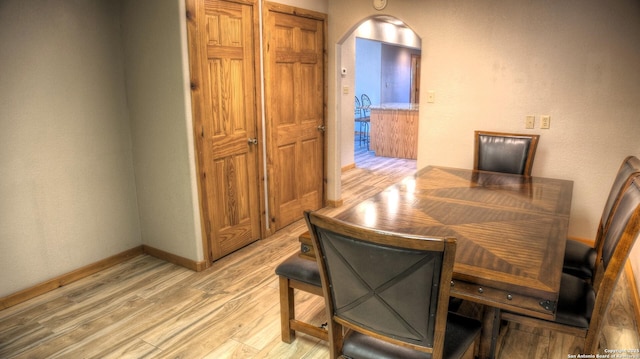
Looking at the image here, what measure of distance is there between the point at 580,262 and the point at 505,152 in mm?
1112

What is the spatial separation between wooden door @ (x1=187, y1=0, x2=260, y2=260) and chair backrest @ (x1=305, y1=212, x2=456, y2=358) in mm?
1929

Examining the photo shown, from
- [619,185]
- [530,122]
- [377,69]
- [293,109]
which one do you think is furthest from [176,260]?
[377,69]

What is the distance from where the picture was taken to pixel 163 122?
3.07 metres

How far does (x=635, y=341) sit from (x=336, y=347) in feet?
5.96

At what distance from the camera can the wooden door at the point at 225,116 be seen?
2991 millimetres

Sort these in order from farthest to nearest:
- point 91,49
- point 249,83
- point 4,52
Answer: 1. point 249,83
2. point 91,49
3. point 4,52

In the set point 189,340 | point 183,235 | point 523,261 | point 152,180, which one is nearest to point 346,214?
point 523,261

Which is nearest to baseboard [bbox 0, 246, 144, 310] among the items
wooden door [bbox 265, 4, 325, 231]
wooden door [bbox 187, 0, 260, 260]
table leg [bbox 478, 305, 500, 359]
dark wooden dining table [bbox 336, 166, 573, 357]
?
wooden door [bbox 187, 0, 260, 260]

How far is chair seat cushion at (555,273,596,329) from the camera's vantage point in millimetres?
1688

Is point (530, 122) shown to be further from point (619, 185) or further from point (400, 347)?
point (400, 347)

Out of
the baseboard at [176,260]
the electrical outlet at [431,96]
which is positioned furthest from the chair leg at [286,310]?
the electrical outlet at [431,96]

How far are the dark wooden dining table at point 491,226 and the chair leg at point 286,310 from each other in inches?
19.9

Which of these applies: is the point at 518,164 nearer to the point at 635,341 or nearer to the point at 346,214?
the point at 635,341

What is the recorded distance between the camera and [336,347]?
1525 mm
